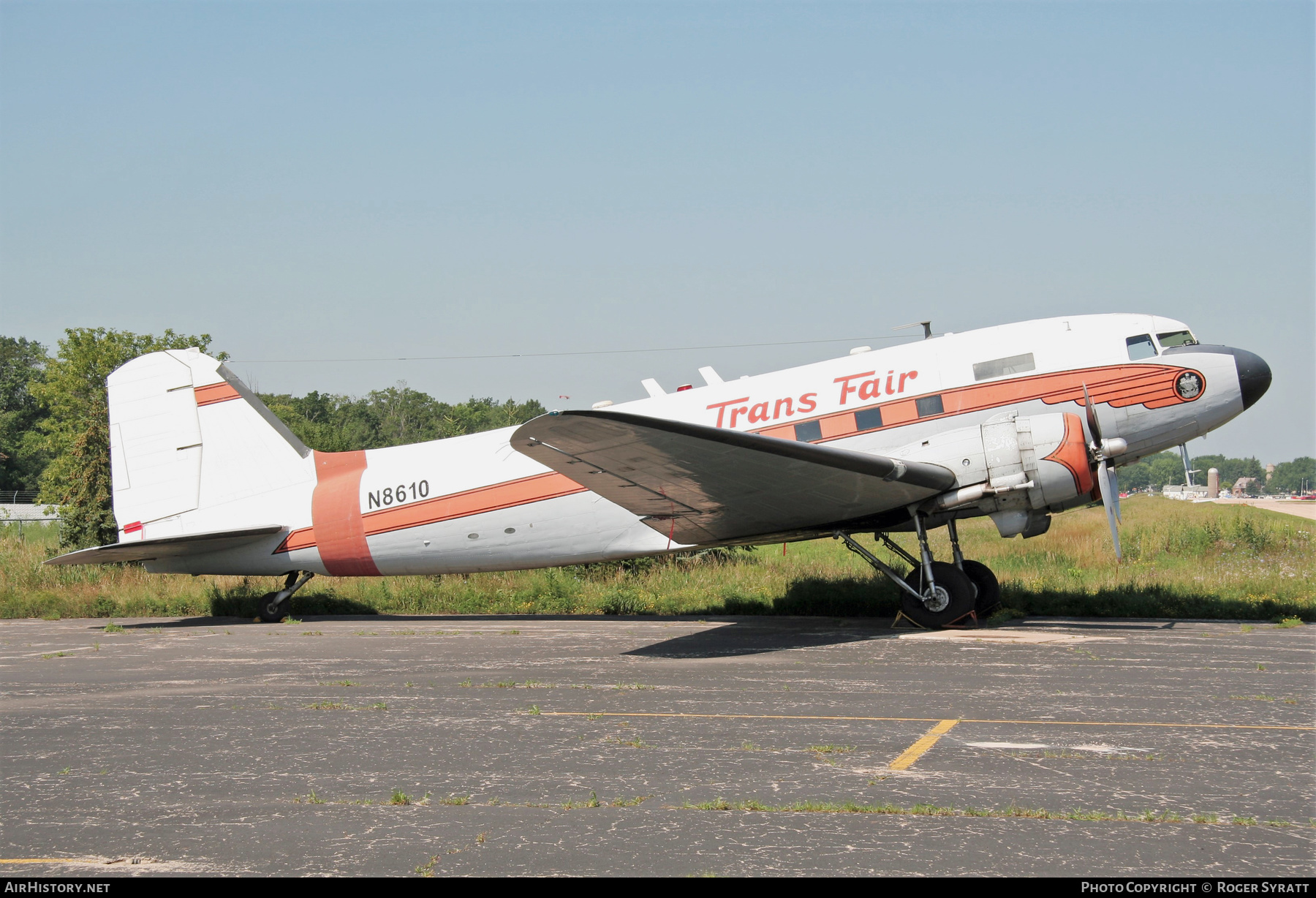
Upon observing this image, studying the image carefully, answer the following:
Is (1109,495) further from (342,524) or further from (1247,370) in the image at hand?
(342,524)

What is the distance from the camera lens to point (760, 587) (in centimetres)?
→ 1794

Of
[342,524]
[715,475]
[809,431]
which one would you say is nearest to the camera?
[715,475]

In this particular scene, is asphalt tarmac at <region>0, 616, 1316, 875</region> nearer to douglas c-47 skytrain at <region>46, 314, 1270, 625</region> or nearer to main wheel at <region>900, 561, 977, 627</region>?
main wheel at <region>900, 561, 977, 627</region>

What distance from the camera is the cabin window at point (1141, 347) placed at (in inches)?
512

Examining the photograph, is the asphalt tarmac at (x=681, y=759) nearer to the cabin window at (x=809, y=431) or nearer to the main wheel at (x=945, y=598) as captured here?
the main wheel at (x=945, y=598)

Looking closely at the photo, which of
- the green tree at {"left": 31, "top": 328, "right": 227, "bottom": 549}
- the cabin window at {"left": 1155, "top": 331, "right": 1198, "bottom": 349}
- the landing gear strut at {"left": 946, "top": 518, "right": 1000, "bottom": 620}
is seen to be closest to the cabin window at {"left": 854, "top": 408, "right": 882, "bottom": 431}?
the landing gear strut at {"left": 946, "top": 518, "right": 1000, "bottom": 620}

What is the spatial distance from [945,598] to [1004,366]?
3.33 m

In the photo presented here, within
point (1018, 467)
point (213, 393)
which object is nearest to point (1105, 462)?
point (1018, 467)

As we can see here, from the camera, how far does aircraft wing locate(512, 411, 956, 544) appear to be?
10664mm

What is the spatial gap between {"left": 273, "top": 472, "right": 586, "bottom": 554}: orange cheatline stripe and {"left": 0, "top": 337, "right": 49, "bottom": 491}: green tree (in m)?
72.5

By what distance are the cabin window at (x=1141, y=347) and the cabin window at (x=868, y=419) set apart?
3463 mm

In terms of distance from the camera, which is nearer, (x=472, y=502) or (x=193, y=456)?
(x=472, y=502)

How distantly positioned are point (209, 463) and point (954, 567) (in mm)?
12575

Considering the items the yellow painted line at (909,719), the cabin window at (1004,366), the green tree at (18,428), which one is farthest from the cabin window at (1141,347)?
the green tree at (18,428)
